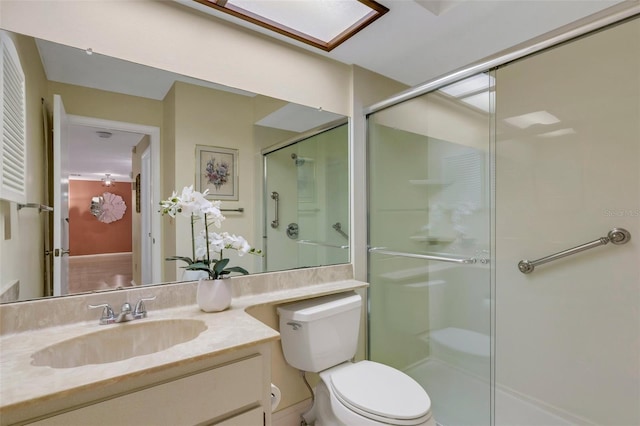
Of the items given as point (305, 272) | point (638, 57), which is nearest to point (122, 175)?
point (305, 272)

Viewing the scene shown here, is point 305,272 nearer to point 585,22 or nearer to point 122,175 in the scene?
point 122,175

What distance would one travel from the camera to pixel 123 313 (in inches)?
45.7

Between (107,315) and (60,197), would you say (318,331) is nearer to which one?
(107,315)

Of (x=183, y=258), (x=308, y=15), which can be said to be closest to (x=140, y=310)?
(x=183, y=258)

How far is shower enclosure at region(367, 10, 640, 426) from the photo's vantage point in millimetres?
1519

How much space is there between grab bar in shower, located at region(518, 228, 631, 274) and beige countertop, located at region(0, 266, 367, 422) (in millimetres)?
1578

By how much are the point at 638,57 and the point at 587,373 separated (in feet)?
5.15

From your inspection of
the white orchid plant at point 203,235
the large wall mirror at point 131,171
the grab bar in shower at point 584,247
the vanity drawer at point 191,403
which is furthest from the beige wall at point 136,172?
the grab bar in shower at point 584,247

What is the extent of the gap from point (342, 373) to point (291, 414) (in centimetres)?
51

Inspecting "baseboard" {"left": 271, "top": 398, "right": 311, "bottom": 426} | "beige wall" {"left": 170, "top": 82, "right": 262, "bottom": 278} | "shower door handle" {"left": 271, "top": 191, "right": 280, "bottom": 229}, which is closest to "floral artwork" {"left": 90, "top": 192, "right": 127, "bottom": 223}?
"beige wall" {"left": 170, "top": 82, "right": 262, "bottom": 278}

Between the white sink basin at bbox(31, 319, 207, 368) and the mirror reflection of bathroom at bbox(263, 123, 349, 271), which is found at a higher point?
the mirror reflection of bathroom at bbox(263, 123, 349, 271)

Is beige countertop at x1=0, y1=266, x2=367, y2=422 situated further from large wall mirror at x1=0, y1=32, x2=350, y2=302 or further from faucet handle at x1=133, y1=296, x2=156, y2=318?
large wall mirror at x1=0, y1=32, x2=350, y2=302

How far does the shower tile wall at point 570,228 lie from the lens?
1.48 m

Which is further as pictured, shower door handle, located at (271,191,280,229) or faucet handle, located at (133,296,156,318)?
shower door handle, located at (271,191,280,229)
